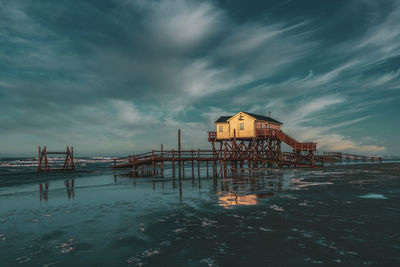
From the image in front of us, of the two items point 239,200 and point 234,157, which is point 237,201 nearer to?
point 239,200

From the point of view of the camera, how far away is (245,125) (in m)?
40.2

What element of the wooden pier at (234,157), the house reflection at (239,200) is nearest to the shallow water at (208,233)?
the house reflection at (239,200)

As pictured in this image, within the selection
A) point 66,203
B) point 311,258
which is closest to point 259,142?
point 66,203

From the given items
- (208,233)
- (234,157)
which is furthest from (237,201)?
(234,157)

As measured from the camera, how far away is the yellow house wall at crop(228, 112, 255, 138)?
39.7m

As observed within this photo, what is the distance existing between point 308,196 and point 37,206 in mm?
13950

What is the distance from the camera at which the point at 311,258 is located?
16.6 ft

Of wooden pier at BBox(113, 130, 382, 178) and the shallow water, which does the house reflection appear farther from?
wooden pier at BBox(113, 130, 382, 178)

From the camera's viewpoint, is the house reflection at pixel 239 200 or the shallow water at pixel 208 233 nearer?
the shallow water at pixel 208 233

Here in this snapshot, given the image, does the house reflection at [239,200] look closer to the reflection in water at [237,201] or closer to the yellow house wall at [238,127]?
the reflection in water at [237,201]

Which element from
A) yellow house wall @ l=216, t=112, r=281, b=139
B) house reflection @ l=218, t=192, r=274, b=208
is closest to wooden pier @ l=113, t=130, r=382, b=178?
yellow house wall @ l=216, t=112, r=281, b=139

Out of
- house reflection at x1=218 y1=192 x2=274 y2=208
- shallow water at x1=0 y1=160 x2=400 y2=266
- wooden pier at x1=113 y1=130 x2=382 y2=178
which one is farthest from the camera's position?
wooden pier at x1=113 y1=130 x2=382 y2=178

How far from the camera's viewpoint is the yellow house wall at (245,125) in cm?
3975

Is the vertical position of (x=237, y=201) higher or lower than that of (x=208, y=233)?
lower
